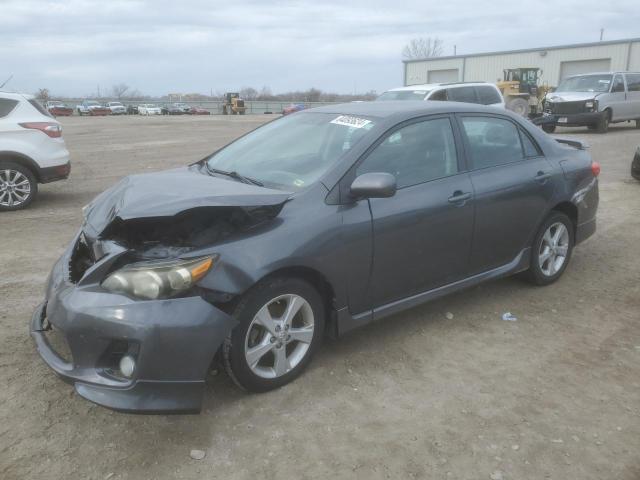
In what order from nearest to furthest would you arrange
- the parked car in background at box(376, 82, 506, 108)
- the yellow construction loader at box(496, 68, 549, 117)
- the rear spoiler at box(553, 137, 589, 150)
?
1. the rear spoiler at box(553, 137, 589, 150)
2. the parked car in background at box(376, 82, 506, 108)
3. the yellow construction loader at box(496, 68, 549, 117)

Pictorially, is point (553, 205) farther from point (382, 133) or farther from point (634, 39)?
point (634, 39)

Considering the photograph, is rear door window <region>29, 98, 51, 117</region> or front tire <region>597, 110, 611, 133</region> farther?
front tire <region>597, 110, 611, 133</region>

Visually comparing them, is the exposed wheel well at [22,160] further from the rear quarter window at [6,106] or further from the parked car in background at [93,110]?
the parked car in background at [93,110]

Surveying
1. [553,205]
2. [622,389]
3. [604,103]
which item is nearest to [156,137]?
[604,103]

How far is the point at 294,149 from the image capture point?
3.88 m

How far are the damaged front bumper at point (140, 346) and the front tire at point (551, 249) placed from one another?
293cm

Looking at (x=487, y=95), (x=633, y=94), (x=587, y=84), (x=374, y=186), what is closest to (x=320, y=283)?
(x=374, y=186)

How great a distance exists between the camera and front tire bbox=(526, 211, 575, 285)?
468 cm

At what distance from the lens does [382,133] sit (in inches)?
143

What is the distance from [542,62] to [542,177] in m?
46.9

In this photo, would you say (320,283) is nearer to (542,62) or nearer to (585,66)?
(585,66)

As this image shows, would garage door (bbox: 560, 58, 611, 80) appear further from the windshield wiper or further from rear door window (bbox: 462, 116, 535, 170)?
the windshield wiper

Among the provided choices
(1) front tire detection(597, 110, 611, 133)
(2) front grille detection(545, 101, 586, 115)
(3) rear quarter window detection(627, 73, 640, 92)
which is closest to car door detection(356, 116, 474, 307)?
(2) front grille detection(545, 101, 586, 115)

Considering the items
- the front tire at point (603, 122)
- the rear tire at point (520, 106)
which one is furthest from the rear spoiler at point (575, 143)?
the rear tire at point (520, 106)
